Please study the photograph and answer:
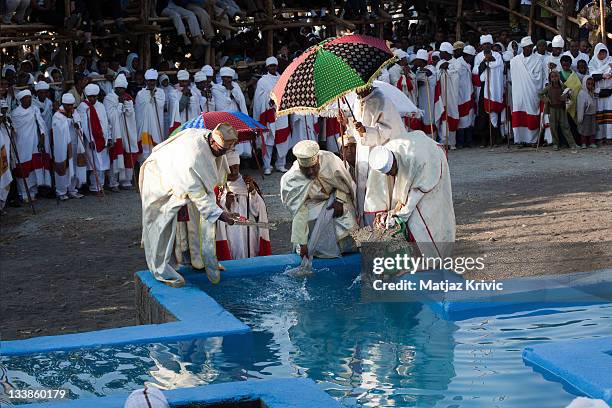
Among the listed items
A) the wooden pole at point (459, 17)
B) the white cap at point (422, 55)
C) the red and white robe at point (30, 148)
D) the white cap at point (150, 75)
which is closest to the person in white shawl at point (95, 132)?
the red and white robe at point (30, 148)

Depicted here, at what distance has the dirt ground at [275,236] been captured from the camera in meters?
9.81

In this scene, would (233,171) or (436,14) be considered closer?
(233,171)

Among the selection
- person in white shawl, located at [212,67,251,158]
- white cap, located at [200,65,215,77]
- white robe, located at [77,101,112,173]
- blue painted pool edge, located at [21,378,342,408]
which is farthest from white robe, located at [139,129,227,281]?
white cap, located at [200,65,215,77]

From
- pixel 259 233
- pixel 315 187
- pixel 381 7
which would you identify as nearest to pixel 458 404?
pixel 315 187

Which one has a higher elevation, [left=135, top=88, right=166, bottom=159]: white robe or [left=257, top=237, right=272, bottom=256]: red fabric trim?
[left=135, top=88, right=166, bottom=159]: white robe

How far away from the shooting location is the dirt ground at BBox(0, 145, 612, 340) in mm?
9812

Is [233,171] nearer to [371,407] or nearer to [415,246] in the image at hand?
[415,246]

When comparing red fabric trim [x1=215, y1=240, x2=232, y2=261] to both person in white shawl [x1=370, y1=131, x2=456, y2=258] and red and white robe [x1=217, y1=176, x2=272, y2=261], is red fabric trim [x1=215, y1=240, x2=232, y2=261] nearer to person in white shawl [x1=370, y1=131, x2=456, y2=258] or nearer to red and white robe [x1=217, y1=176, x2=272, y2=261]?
red and white robe [x1=217, y1=176, x2=272, y2=261]

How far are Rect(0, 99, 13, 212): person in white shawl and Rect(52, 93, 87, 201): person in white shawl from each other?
69 cm

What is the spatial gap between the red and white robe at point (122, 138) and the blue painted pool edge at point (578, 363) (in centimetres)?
998

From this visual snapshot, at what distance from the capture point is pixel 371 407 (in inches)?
244

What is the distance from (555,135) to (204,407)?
501 inches

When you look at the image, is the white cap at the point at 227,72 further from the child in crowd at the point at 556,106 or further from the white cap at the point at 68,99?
the child in crowd at the point at 556,106

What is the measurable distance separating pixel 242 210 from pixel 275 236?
9.35 feet
